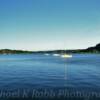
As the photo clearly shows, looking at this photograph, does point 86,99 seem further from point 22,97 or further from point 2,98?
point 2,98

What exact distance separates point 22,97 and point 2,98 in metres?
2.42

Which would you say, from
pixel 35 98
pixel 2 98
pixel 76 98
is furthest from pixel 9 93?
pixel 76 98

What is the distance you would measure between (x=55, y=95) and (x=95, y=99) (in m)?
5.16

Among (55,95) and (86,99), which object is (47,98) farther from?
(86,99)

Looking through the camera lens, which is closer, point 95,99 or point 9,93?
point 95,99

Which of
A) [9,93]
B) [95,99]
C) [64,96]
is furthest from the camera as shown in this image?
[9,93]

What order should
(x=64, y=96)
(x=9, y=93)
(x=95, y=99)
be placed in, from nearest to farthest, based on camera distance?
(x=95, y=99), (x=64, y=96), (x=9, y=93)

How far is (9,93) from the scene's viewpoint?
81.1ft

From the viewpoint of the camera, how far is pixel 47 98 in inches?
864

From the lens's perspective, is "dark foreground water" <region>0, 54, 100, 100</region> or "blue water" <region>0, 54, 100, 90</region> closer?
"dark foreground water" <region>0, 54, 100, 100</region>

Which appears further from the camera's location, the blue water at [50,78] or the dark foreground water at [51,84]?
the blue water at [50,78]

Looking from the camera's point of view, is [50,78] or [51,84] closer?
[51,84]

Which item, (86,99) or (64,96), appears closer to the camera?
(86,99)

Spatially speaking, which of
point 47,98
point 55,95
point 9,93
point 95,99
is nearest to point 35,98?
point 47,98
